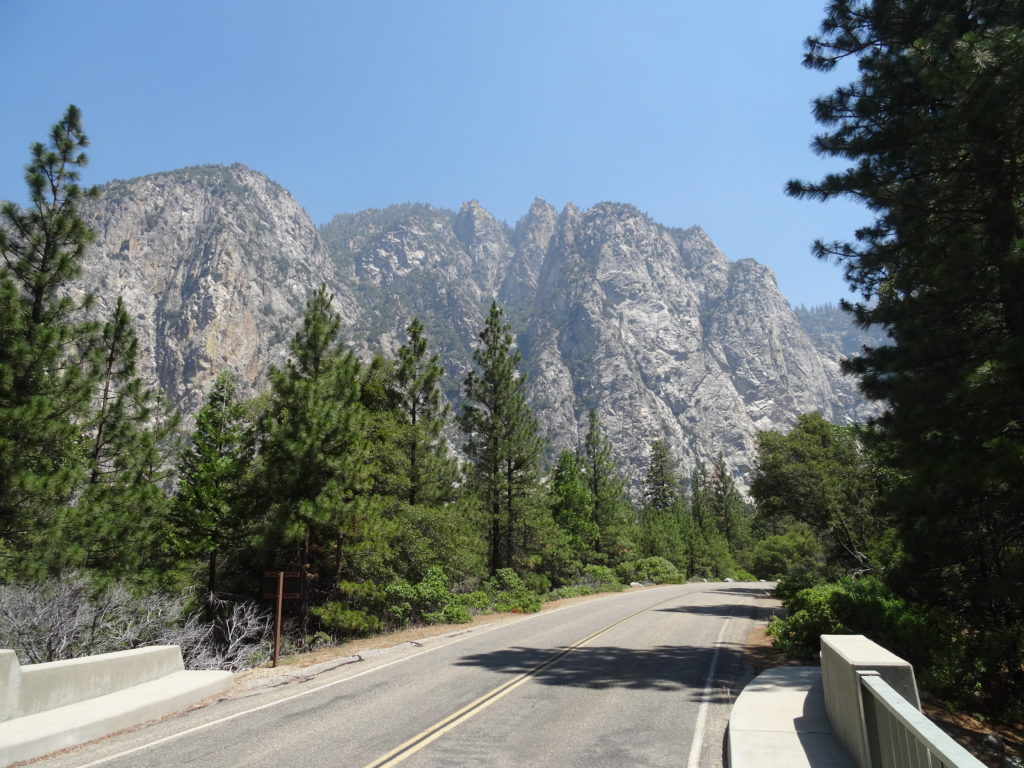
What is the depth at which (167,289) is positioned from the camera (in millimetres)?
150125

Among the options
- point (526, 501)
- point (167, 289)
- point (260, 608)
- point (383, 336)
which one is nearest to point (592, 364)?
point (383, 336)

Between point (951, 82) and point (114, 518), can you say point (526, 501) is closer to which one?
point (114, 518)

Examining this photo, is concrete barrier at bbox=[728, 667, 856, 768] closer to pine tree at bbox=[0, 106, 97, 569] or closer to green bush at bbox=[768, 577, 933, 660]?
green bush at bbox=[768, 577, 933, 660]

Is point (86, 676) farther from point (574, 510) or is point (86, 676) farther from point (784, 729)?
point (574, 510)

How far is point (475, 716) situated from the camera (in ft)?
25.4

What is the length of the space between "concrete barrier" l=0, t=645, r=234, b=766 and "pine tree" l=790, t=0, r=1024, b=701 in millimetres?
12492

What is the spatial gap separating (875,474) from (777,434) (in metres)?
12.8

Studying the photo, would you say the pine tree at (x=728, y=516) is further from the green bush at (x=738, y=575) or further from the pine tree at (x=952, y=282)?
the pine tree at (x=952, y=282)

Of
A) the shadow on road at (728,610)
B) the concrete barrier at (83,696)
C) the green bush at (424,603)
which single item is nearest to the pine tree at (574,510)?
the shadow on road at (728,610)

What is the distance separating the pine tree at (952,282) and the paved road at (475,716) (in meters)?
4.34

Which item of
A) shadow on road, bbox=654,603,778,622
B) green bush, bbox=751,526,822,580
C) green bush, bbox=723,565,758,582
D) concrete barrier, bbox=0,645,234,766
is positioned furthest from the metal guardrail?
green bush, bbox=723,565,758,582

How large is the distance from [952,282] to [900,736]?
798 centimetres

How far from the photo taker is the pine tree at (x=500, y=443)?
29625 millimetres

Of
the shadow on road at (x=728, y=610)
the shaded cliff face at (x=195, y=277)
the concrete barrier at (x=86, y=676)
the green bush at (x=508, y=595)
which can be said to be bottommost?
the shadow on road at (x=728, y=610)
